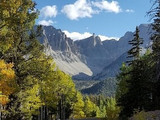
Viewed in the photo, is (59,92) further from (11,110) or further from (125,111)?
(11,110)

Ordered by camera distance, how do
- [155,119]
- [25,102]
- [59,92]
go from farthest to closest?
1. [59,92]
2. [25,102]
3. [155,119]

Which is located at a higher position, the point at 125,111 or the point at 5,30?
the point at 5,30

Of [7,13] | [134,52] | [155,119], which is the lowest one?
[155,119]

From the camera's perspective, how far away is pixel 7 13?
1409cm

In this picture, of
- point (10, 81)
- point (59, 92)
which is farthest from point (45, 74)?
point (59, 92)

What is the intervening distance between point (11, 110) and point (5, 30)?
43.3 feet

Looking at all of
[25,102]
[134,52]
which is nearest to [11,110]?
[25,102]

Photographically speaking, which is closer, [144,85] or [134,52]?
[144,85]

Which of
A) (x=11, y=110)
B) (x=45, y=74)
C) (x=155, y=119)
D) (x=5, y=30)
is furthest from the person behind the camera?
(x=11, y=110)

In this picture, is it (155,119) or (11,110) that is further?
(11,110)

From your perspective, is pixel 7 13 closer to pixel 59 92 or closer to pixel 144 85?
pixel 144 85

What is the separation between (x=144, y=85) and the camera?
98.8 ft

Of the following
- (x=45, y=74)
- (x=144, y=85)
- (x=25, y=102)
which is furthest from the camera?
(x=144, y=85)

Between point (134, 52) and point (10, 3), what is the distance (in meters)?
31.3
